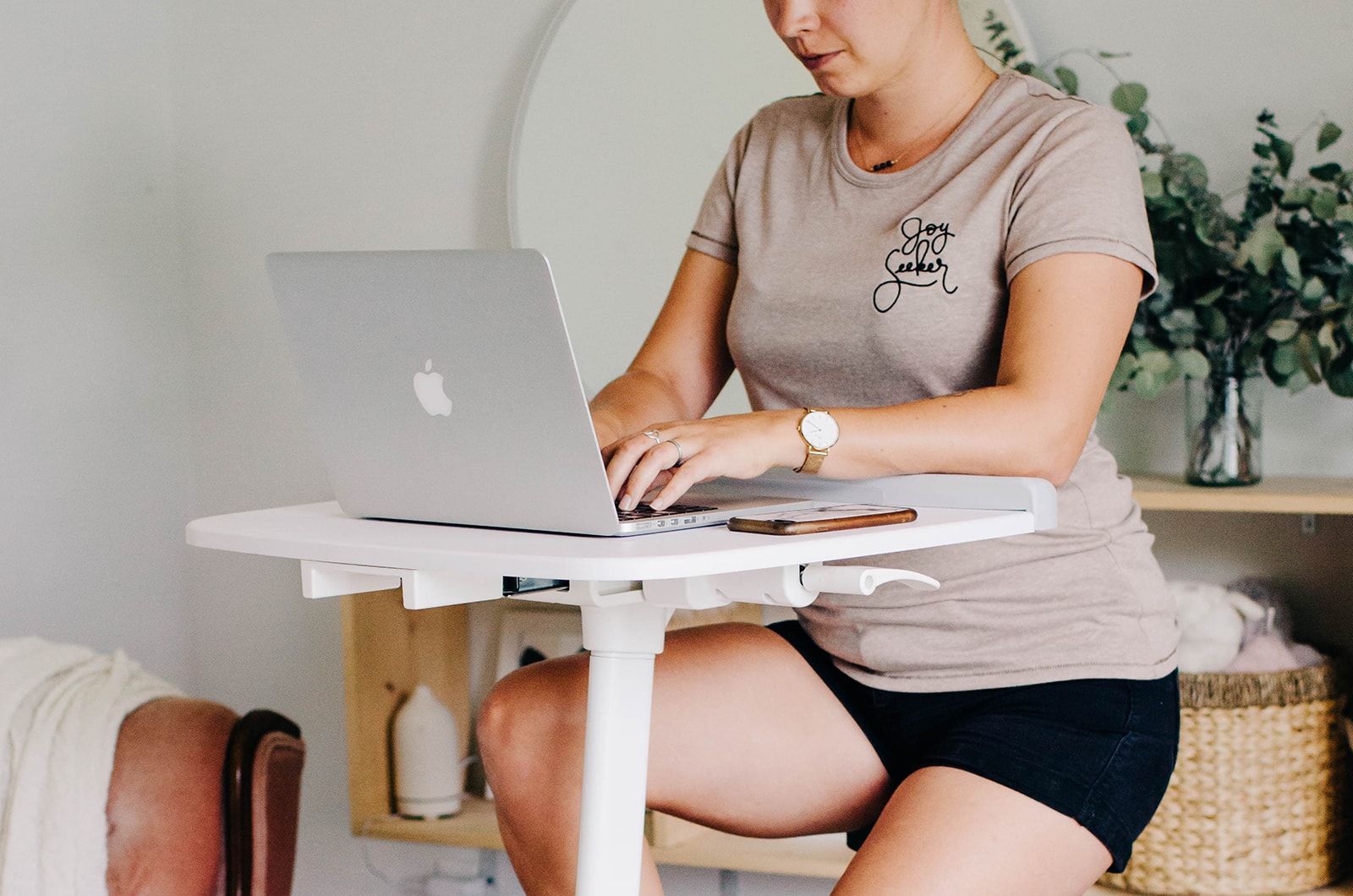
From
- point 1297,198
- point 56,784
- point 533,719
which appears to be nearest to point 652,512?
point 533,719

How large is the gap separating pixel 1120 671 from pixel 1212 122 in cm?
112

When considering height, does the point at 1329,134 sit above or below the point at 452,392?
above

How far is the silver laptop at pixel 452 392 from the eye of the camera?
2.55 feet

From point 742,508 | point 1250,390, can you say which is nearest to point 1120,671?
point 742,508

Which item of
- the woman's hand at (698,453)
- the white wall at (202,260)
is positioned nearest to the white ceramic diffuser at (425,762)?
the white wall at (202,260)

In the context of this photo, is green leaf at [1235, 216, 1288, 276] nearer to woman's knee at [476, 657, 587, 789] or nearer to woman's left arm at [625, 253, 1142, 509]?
woman's left arm at [625, 253, 1142, 509]

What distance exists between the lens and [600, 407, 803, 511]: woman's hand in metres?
0.86

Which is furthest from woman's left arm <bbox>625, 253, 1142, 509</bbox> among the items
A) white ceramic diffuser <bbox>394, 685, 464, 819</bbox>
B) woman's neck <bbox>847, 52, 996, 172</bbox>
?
white ceramic diffuser <bbox>394, 685, 464, 819</bbox>

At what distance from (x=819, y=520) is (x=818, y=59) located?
21.0 inches

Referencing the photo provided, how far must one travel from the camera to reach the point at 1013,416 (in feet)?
3.27

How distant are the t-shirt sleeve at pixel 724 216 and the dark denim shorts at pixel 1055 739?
0.46 metres

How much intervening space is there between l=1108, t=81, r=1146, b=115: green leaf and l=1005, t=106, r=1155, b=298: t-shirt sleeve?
0.61m

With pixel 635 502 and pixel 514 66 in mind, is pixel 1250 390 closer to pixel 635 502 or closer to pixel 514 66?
pixel 635 502

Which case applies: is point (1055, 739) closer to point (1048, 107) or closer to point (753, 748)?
point (753, 748)
